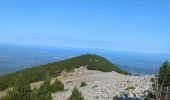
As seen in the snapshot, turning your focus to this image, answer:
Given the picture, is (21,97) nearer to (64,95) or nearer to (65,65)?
(64,95)

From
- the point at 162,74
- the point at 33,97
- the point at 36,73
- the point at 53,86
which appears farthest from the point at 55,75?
the point at 162,74

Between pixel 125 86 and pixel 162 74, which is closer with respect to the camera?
pixel 162 74

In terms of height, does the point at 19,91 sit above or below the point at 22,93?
above

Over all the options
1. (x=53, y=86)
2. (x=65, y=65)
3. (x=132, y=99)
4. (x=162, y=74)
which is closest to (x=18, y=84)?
(x=132, y=99)

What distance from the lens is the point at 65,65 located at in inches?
4144

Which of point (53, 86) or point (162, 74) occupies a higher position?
point (162, 74)

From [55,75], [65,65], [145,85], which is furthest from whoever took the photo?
[65,65]

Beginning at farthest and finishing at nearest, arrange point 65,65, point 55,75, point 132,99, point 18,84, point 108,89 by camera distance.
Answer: point 65,65
point 55,75
point 108,89
point 18,84
point 132,99

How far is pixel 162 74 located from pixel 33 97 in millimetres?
15524

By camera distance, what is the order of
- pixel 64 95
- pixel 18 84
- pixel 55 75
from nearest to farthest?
pixel 18 84
pixel 64 95
pixel 55 75

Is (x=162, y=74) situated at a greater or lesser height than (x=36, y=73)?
greater

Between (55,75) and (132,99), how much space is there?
58.3m

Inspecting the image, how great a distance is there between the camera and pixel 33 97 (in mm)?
41812

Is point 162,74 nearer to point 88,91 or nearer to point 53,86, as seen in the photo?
point 88,91
